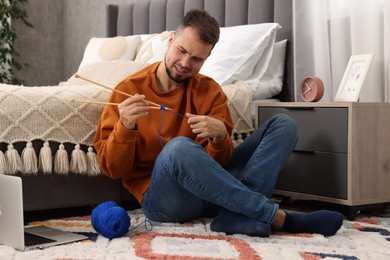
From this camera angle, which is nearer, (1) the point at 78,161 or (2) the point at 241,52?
(1) the point at 78,161

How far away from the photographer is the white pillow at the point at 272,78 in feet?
8.82

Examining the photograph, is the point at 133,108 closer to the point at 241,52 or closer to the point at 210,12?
the point at 241,52

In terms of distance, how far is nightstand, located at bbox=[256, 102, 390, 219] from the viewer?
7.20 feet

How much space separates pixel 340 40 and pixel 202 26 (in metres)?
1.03

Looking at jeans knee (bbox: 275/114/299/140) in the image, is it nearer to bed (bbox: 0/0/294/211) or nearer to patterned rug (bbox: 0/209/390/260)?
patterned rug (bbox: 0/209/390/260)

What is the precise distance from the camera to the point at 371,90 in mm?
2543

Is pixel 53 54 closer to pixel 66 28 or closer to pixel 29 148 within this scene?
pixel 66 28

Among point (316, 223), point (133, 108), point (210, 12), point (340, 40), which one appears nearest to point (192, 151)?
point (133, 108)

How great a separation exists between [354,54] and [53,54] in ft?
9.31

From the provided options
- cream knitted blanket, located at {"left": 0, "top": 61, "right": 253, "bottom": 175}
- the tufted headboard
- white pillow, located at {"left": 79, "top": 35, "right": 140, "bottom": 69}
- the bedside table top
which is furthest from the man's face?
white pillow, located at {"left": 79, "top": 35, "right": 140, "bottom": 69}

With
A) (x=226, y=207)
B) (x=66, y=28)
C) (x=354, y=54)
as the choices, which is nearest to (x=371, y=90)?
(x=354, y=54)

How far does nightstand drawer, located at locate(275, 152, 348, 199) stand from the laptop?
97 cm

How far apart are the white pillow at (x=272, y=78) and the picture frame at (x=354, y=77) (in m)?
0.37

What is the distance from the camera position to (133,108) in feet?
5.82
